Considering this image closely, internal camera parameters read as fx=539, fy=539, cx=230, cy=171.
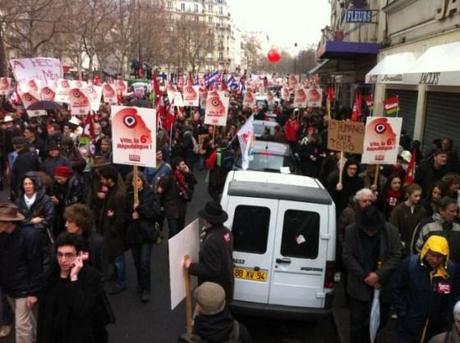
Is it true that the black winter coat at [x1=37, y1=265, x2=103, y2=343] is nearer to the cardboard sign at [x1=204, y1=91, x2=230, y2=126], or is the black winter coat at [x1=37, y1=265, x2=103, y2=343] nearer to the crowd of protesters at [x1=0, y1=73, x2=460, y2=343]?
the crowd of protesters at [x1=0, y1=73, x2=460, y2=343]

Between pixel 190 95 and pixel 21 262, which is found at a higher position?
pixel 190 95

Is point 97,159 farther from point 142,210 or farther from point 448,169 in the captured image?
point 448,169

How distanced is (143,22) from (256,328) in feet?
165

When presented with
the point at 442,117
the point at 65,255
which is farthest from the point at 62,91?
the point at 65,255

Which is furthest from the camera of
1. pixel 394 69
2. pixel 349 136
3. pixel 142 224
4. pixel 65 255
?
pixel 394 69

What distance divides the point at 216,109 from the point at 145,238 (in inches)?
304

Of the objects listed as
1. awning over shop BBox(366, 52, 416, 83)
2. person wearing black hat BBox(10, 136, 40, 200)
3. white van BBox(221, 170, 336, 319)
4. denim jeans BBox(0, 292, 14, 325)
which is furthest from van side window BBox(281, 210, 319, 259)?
awning over shop BBox(366, 52, 416, 83)

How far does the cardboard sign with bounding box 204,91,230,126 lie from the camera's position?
14.0m

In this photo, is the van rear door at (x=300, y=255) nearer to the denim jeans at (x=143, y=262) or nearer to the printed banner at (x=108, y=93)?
the denim jeans at (x=143, y=262)

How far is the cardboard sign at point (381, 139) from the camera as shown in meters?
8.29

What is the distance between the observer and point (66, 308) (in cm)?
408

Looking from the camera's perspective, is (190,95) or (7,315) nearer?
(7,315)

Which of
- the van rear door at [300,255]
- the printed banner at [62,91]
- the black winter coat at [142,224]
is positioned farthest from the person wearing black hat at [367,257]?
the printed banner at [62,91]

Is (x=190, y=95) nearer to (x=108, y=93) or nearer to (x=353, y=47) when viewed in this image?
(x=108, y=93)
